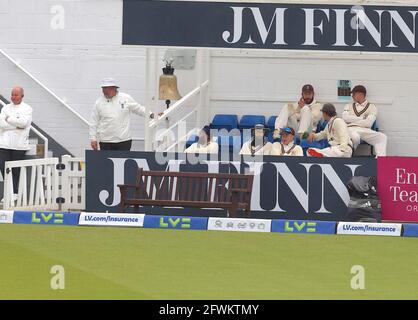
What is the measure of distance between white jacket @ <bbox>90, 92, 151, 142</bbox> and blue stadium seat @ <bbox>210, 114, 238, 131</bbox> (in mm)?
2041

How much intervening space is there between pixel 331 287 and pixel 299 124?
7.83 metres

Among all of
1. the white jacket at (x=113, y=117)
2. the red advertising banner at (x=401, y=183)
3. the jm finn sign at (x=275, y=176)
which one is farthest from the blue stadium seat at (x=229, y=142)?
the red advertising banner at (x=401, y=183)

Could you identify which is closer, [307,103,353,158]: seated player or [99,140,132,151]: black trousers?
[307,103,353,158]: seated player

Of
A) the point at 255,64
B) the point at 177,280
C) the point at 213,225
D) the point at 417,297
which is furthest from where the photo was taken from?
the point at 255,64

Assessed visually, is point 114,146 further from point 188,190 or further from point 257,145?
point 257,145

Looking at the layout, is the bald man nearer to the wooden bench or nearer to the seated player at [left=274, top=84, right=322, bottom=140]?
the wooden bench

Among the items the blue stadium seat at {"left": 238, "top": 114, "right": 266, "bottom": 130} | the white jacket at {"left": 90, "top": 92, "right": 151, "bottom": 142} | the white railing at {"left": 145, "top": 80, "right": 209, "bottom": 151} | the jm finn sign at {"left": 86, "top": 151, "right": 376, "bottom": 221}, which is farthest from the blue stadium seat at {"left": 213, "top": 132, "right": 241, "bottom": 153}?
the jm finn sign at {"left": 86, "top": 151, "right": 376, "bottom": 221}

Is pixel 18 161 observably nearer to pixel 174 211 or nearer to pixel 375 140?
pixel 174 211

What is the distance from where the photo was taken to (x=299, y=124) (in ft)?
55.6

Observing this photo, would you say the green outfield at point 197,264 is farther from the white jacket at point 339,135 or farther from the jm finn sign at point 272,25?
the white jacket at point 339,135

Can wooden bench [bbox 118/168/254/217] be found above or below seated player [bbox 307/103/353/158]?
below

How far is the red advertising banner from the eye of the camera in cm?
1445

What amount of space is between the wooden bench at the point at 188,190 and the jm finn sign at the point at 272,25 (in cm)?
169

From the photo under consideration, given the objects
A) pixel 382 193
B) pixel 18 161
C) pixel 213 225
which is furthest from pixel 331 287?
pixel 18 161
